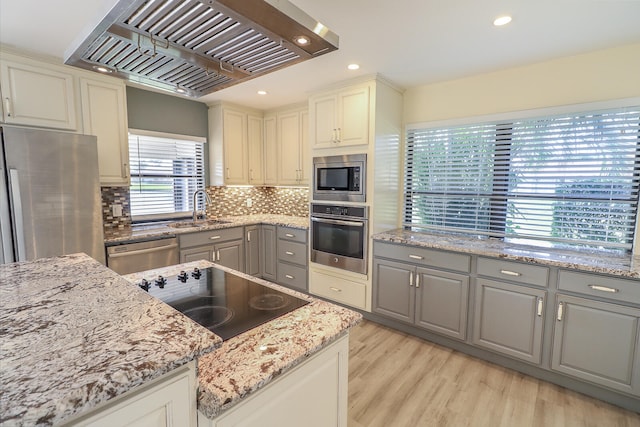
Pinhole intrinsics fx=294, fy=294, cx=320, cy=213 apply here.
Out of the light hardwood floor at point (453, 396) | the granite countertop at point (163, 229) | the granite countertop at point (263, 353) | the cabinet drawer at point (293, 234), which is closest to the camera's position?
the granite countertop at point (263, 353)

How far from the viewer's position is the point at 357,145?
9.84 ft

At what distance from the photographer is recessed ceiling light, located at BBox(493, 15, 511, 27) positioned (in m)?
1.83

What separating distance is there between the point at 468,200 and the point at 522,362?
57.4 inches

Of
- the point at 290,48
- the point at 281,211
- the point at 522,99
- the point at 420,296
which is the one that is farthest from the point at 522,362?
the point at 281,211

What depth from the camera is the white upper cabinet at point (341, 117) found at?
2.91 meters

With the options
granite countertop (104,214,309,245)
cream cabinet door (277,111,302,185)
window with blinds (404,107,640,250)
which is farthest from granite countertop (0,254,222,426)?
cream cabinet door (277,111,302,185)

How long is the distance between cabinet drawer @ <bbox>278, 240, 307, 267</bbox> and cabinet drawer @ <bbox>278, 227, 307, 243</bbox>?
55mm

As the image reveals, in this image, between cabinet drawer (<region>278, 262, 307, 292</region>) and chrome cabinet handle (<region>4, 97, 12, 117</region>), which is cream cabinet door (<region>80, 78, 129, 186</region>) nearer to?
chrome cabinet handle (<region>4, 97, 12, 117</region>)

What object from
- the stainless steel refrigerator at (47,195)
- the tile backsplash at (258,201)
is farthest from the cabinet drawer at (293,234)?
the stainless steel refrigerator at (47,195)

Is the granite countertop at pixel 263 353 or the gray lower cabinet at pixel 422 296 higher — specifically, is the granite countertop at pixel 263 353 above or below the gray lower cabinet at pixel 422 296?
above

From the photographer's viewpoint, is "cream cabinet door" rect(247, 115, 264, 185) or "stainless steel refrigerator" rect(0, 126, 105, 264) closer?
"stainless steel refrigerator" rect(0, 126, 105, 264)

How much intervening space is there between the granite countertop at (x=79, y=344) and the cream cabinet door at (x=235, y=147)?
9.56ft

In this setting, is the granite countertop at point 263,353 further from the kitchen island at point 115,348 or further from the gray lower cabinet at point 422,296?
the gray lower cabinet at point 422,296

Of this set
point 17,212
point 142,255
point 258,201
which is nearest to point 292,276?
point 258,201
